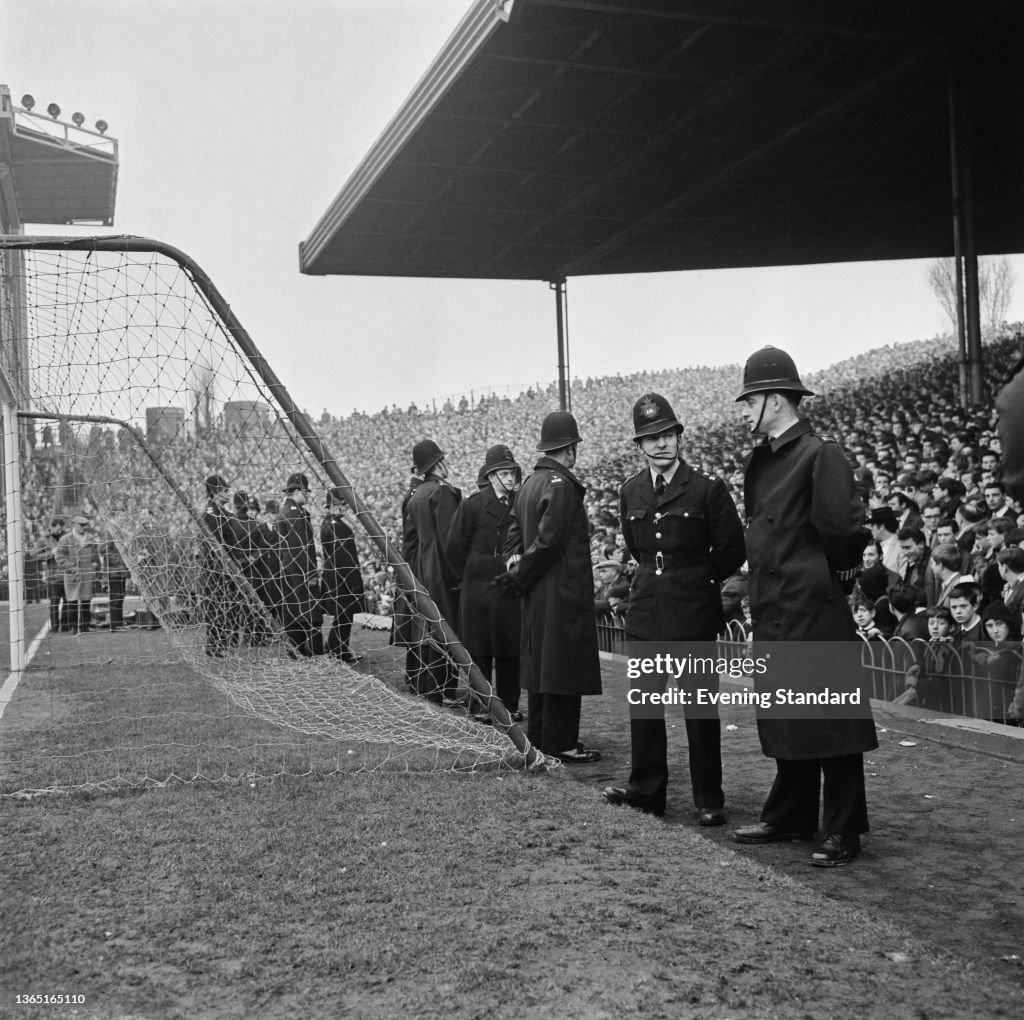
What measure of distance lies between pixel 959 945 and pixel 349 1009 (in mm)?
1788

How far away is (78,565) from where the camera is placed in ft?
51.7

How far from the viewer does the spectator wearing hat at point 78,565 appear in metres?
15.1

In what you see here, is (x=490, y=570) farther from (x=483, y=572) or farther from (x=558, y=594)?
(x=558, y=594)

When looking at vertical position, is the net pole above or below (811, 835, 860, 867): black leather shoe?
above

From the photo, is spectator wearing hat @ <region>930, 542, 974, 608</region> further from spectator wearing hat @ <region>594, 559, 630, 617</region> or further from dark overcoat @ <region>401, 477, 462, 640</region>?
dark overcoat @ <region>401, 477, 462, 640</region>

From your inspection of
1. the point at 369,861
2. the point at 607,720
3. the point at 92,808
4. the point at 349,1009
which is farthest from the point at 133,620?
the point at 349,1009

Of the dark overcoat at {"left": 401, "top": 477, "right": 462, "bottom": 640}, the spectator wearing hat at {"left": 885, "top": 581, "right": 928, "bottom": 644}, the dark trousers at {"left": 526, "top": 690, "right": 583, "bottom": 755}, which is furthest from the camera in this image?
→ the dark overcoat at {"left": 401, "top": 477, "right": 462, "bottom": 640}

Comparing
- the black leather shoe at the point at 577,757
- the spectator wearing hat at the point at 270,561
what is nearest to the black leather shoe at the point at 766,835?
the black leather shoe at the point at 577,757

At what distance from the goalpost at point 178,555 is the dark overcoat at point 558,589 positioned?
0.44m

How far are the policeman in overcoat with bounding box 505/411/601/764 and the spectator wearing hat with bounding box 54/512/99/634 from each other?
9.39 m

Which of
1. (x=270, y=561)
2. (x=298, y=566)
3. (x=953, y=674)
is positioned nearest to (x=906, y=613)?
(x=953, y=674)

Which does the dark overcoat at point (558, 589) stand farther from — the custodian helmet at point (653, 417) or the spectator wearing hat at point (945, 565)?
the spectator wearing hat at point (945, 565)

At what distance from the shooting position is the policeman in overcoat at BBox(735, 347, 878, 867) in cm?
429

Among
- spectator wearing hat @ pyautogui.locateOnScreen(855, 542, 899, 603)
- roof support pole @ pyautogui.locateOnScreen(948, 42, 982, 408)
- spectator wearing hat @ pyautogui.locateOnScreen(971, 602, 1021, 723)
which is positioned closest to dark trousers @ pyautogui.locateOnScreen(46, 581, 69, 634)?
spectator wearing hat @ pyautogui.locateOnScreen(855, 542, 899, 603)
